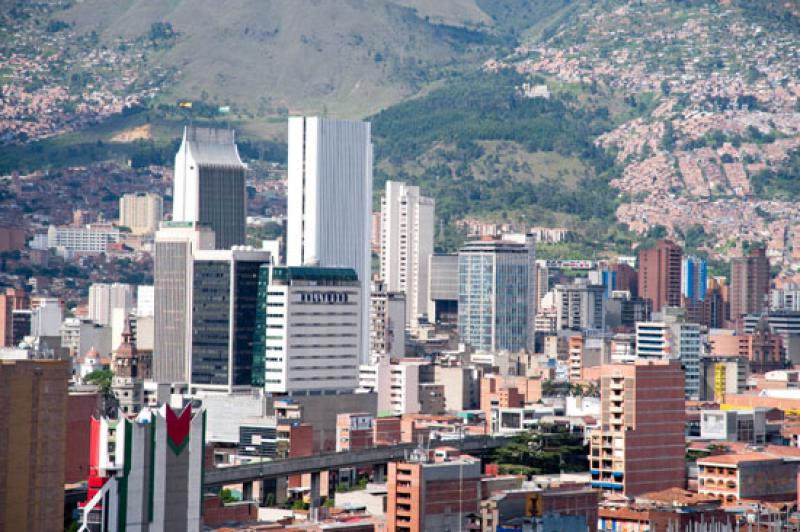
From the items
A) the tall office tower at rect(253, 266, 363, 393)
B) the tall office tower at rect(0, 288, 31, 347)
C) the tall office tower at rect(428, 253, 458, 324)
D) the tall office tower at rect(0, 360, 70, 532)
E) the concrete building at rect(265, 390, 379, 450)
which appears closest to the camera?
the tall office tower at rect(0, 360, 70, 532)

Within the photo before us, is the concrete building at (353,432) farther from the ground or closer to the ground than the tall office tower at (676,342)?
closer to the ground

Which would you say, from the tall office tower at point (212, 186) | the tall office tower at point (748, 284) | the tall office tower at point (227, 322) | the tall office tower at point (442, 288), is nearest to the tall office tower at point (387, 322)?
the tall office tower at point (212, 186)

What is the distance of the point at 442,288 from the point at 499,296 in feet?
55.1

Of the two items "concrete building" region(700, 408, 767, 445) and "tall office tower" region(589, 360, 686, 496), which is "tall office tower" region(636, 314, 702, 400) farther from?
"tall office tower" region(589, 360, 686, 496)

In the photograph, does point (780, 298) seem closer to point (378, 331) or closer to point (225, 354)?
point (378, 331)

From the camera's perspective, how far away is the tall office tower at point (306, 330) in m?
110

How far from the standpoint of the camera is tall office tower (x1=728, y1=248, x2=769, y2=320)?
19575 cm

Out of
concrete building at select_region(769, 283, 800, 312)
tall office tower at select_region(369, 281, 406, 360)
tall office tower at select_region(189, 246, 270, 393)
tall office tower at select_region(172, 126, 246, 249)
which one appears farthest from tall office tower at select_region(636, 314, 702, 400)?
concrete building at select_region(769, 283, 800, 312)

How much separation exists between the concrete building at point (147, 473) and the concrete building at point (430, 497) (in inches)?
493

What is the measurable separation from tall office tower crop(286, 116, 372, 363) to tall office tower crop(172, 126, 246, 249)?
327 centimetres

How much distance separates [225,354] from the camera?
115500mm

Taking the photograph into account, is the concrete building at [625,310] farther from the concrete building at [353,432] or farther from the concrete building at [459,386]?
the concrete building at [353,432]

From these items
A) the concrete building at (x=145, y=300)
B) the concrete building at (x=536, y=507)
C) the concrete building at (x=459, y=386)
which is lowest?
the concrete building at (x=536, y=507)

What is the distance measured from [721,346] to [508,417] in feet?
177
